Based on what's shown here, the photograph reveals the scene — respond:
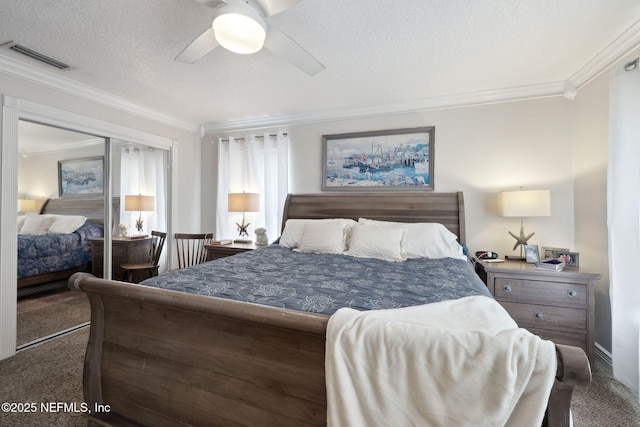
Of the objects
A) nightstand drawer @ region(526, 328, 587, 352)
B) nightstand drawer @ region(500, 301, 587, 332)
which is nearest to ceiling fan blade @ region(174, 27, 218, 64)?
nightstand drawer @ region(500, 301, 587, 332)

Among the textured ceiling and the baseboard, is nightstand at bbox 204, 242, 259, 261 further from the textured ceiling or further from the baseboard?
the baseboard

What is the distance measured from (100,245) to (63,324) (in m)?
0.84

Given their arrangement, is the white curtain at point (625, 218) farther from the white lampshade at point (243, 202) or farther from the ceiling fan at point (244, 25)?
the white lampshade at point (243, 202)

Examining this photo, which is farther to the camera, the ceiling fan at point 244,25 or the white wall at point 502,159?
the white wall at point 502,159

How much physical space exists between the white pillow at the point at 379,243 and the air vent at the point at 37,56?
9.91 feet

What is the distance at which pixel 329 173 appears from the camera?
3.58 m

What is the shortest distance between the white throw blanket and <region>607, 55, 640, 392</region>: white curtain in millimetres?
1811

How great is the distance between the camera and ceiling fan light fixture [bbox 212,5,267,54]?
1417 millimetres

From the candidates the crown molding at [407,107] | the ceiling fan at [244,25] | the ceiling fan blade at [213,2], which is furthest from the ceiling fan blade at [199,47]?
the crown molding at [407,107]

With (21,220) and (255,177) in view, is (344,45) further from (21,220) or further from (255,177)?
(21,220)

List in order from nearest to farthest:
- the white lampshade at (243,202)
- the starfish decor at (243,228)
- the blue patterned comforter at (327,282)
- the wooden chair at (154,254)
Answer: the blue patterned comforter at (327,282) < the wooden chair at (154,254) < the white lampshade at (243,202) < the starfish decor at (243,228)

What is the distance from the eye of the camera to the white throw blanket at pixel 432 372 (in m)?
0.67

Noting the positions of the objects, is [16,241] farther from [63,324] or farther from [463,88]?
[463,88]

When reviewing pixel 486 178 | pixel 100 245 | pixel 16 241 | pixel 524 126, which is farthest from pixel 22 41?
pixel 524 126
